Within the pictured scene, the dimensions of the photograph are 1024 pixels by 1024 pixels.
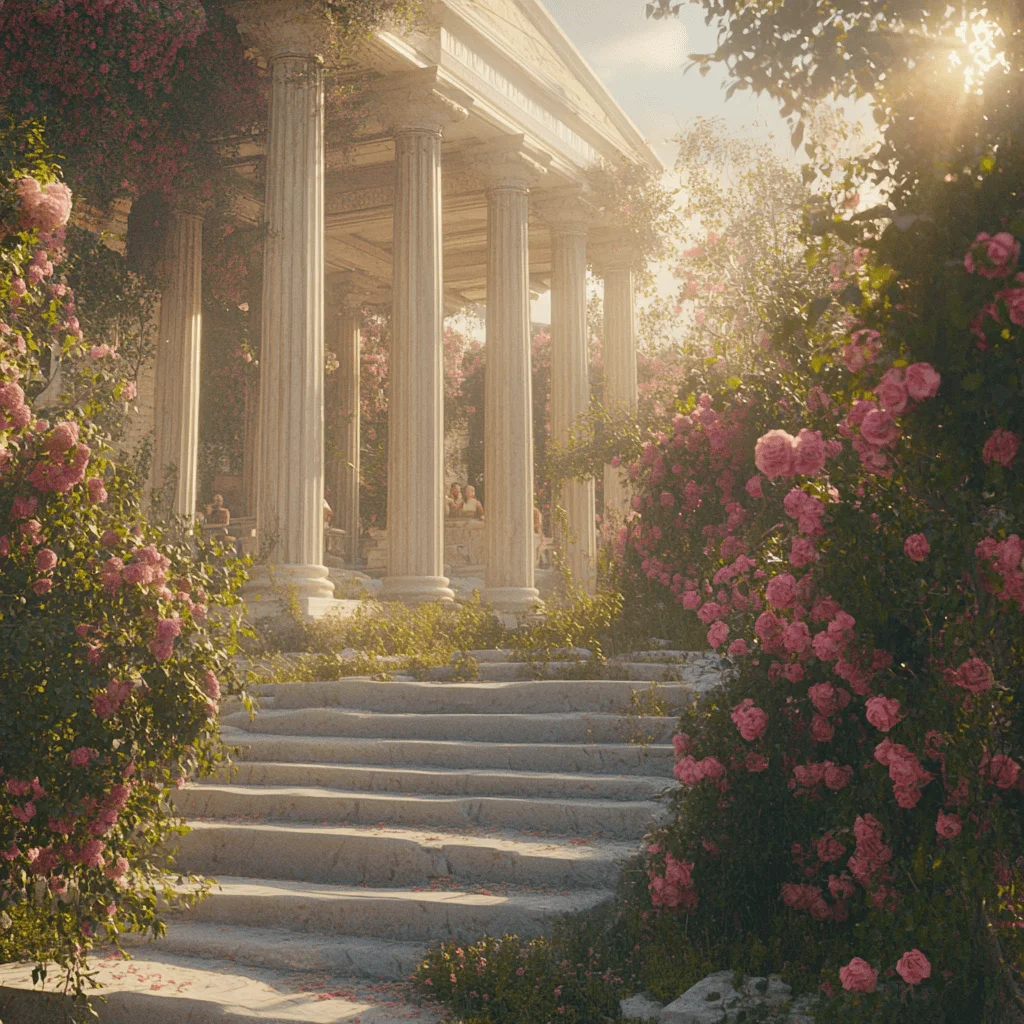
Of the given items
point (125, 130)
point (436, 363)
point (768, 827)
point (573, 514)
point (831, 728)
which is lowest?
point (768, 827)

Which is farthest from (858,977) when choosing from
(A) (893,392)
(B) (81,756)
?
(B) (81,756)

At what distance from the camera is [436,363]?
1694 centimetres

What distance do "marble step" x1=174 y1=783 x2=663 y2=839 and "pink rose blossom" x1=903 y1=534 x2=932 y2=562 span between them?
352cm

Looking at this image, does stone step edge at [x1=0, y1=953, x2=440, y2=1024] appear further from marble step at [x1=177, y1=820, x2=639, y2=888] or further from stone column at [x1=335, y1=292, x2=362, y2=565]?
stone column at [x1=335, y1=292, x2=362, y2=565]

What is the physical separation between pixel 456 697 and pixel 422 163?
946cm

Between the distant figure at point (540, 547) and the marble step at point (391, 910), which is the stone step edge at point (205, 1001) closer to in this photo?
the marble step at point (391, 910)

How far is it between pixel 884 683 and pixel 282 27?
12857 mm

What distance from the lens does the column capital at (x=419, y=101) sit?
16.7 metres

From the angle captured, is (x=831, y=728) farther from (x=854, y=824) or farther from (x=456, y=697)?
(x=456, y=697)

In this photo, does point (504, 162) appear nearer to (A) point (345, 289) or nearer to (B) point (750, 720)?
A: (A) point (345, 289)

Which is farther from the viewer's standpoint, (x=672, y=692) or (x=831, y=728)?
(x=672, y=692)

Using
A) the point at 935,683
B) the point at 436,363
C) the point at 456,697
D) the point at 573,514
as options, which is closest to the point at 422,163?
the point at 436,363

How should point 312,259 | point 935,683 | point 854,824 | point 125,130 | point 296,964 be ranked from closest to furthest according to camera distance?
point 935,683 < point 854,824 < point 296,964 < point 125,130 < point 312,259

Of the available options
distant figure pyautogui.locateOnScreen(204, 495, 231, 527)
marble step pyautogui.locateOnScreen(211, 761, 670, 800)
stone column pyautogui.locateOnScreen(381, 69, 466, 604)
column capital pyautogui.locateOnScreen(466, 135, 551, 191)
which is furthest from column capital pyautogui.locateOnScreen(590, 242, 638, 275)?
marble step pyautogui.locateOnScreen(211, 761, 670, 800)
